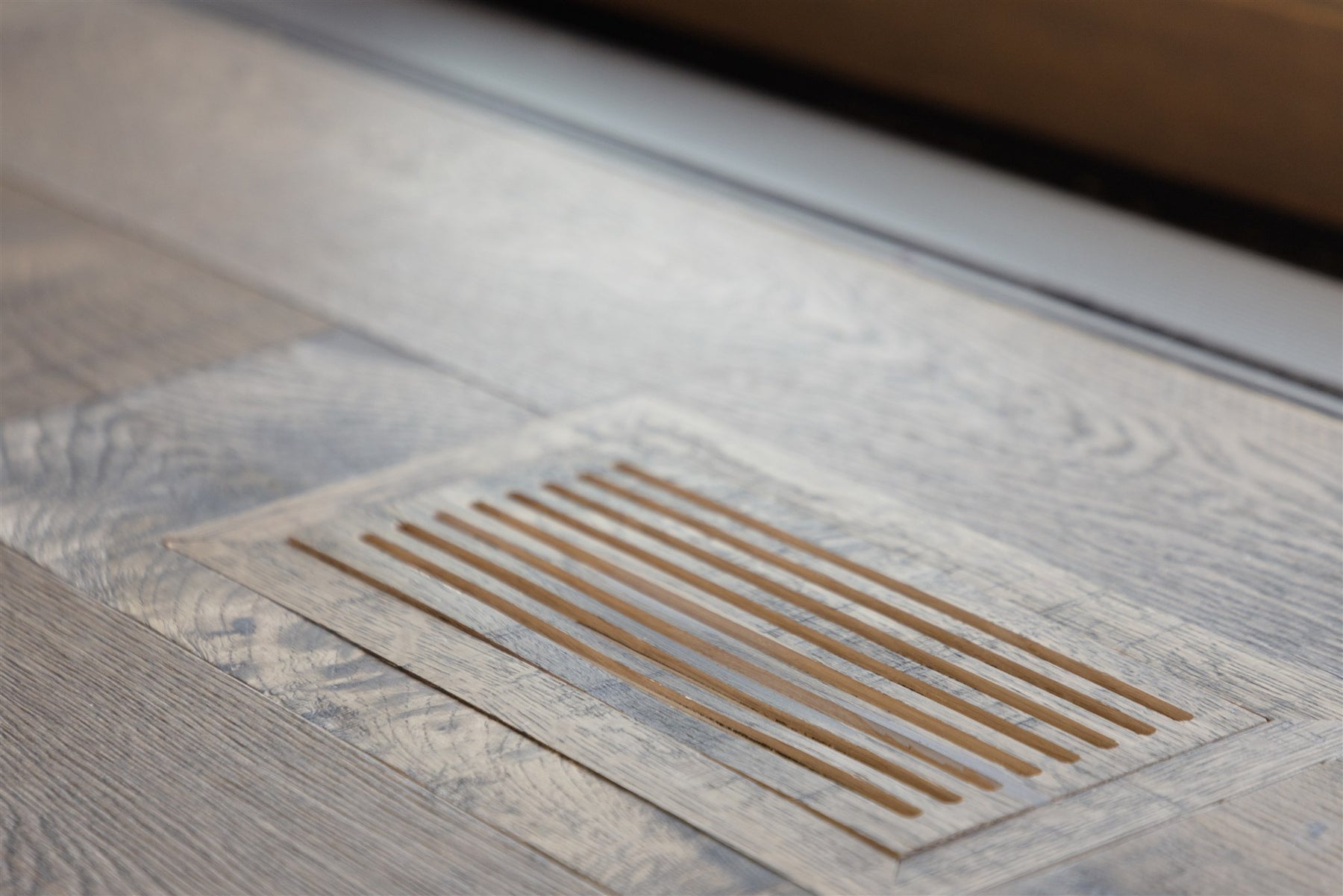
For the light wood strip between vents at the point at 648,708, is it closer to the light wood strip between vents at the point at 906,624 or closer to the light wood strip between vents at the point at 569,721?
the light wood strip between vents at the point at 569,721

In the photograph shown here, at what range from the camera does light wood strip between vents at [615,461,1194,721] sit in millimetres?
1054

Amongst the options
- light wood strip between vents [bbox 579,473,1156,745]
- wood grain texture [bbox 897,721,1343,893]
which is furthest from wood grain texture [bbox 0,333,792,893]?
light wood strip between vents [bbox 579,473,1156,745]

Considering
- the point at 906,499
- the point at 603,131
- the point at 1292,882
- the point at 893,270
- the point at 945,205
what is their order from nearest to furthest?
the point at 1292,882, the point at 906,499, the point at 893,270, the point at 945,205, the point at 603,131

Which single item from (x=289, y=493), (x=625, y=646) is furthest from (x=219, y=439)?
(x=625, y=646)

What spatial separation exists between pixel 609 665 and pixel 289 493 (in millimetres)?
363

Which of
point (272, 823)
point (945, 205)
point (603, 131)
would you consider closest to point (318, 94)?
point (603, 131)

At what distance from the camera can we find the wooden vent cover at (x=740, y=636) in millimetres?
953

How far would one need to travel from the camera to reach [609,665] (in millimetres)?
1061

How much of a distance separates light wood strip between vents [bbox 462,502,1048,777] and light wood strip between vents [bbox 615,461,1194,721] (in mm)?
89

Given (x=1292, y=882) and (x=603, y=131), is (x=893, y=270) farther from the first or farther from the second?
(x=1292, y=882)

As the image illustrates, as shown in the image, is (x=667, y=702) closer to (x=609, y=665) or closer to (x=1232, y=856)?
(x=609, y=665)

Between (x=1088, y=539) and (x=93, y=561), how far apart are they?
0.77 m

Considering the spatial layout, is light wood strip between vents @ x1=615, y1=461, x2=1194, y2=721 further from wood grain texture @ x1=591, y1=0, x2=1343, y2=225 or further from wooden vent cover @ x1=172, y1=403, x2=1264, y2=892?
wood grain texture @ x1=591, y1=0, x2=1343, y2=225

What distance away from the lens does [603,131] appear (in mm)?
2078
